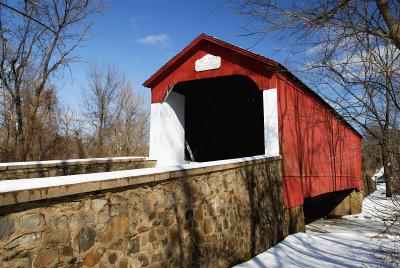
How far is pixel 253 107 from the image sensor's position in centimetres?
1122

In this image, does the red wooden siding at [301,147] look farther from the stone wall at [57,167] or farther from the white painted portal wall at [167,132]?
the stone wall at [57,167]

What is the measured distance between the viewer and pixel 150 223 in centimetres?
288

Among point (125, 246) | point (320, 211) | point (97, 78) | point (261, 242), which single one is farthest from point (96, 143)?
point (125, 246)

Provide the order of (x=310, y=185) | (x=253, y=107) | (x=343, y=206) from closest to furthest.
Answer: (x=310, y=185)
(x=253, y=107)
(x=343, y=206)

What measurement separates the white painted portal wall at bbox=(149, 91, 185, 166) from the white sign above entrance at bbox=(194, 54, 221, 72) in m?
1.48

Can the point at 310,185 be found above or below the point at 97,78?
below

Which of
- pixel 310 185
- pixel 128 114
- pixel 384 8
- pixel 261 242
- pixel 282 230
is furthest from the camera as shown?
pixel 128 114

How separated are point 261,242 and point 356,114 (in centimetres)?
288

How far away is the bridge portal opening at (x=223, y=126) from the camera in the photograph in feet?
35.7

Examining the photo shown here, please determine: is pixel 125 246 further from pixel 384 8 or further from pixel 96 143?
pixel 96 143

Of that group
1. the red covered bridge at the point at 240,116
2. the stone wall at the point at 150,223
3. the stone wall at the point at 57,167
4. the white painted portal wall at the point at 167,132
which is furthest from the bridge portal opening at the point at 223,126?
the stone wall at the point at 150,223

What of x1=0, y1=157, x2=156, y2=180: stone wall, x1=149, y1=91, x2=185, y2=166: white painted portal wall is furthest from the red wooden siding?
x1=0, y1=157, x2=156, y2=180: stone wall

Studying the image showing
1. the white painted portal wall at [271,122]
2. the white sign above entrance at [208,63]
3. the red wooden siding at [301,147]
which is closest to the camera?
the white painted portal wall at [271,122]

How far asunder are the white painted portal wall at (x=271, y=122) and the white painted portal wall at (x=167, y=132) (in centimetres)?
297
